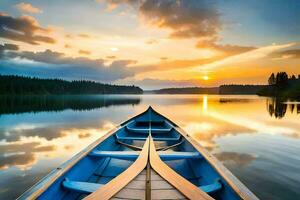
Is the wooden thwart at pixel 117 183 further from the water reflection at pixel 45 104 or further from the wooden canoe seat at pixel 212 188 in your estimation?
the water reflection at pixel 45 104

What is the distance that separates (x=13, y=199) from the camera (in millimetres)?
6285

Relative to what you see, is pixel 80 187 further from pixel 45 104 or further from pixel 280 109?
pixel 45 104

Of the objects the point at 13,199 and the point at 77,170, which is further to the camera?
the point at 13,199

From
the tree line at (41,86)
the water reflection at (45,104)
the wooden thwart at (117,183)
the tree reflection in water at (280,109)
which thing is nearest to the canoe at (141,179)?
the wooden thwart at (117,183)

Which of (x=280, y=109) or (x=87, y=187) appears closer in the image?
(x=87, y=187)

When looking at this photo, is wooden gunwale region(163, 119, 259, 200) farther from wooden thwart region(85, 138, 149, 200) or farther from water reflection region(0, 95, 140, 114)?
water reflection region(0, 95, 140, 114)

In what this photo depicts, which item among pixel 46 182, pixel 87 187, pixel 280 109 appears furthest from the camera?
pixel 280 109

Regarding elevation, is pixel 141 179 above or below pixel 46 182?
above

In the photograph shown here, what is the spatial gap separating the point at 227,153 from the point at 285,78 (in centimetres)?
11087

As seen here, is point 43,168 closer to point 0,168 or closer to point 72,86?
point 0,168

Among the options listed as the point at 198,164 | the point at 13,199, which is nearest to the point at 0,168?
the point at 13,199

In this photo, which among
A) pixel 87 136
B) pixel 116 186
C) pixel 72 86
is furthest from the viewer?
pixel 72 86

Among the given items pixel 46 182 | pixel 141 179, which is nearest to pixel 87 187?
pixel 46 182

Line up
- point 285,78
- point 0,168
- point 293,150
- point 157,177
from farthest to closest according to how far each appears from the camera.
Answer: point 285,78
point 293,150
point 0,168
point 157,177
